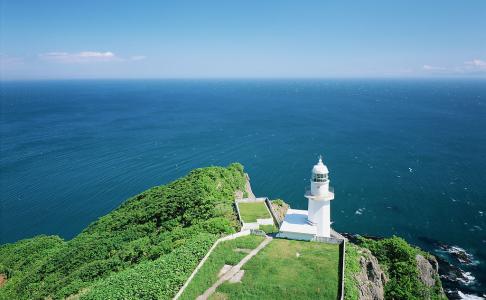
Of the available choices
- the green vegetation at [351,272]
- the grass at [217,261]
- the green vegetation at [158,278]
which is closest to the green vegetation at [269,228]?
the grass at [217,261]

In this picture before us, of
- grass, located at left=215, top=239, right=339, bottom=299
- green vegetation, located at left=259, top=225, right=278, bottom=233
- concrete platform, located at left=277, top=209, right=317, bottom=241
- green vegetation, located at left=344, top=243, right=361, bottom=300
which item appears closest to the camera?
grass, located at left=215, top=239, right=339, bottom=299

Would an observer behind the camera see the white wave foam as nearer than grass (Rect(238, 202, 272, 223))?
No

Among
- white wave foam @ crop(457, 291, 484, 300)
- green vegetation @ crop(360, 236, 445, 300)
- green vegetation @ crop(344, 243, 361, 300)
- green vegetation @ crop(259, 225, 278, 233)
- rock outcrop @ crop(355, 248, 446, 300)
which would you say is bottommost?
white wave foam @ crop(457, 291, 484, 300)

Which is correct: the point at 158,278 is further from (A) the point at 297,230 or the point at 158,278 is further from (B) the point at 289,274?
(A) the point at 297,230

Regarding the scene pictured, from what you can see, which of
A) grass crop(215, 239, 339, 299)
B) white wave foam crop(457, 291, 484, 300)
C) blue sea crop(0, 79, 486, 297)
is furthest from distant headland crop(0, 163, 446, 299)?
blue sea crop(0, 79, 486, 297)

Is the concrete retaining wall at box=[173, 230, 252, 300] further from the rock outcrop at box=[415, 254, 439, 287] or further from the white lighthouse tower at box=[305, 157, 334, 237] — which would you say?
the rock outcrop at box=[415, 254, 439, 287]

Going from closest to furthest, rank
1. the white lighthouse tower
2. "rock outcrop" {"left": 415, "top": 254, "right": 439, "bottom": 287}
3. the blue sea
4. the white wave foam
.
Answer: the white lighthouse tower < "rock outcrop" {"left": 415, "top": 254, "right": 439, "bottom": 287} < the white wave foam < the blue sea

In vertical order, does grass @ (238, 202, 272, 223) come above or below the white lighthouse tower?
below

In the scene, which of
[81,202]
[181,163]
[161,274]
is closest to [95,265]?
[161,274]
